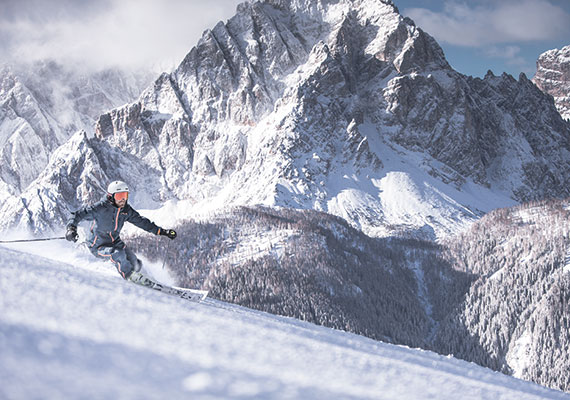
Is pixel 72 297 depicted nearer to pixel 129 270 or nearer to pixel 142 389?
pixel 142 389

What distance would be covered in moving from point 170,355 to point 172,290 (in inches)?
266

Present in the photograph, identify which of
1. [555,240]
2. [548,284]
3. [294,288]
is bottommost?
[294,288]

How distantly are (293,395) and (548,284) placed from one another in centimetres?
14166

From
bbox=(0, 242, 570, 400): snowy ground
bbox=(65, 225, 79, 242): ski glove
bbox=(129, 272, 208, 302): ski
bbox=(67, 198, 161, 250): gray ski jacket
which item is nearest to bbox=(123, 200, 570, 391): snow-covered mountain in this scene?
bbox=(129, 272, 208, 302): ski

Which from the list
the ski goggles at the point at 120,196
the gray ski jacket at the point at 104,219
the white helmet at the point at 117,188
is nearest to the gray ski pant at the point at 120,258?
the gray ski jacket at the point at 104,219

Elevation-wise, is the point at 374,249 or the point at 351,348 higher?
the point at 374,249

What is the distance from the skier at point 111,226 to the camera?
12.9m

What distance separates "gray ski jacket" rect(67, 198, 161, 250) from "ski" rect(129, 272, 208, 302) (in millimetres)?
918

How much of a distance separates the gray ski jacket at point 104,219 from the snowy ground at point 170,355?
450cm

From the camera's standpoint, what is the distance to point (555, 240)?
146m

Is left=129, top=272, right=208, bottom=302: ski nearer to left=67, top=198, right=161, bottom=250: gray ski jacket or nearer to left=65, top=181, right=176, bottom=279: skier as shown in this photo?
left=65, top=181, right=176, bottom=279: skier

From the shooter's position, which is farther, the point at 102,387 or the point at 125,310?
the point at 125,310

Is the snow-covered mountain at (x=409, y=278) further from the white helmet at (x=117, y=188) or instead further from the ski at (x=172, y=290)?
the white helmet at (x=117, y=188)

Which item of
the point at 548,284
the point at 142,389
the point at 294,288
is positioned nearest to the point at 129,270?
the point at 142,389
